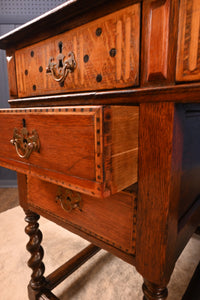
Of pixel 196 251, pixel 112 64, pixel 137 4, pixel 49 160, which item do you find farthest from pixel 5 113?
pixel 196 251

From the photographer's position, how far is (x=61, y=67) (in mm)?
617

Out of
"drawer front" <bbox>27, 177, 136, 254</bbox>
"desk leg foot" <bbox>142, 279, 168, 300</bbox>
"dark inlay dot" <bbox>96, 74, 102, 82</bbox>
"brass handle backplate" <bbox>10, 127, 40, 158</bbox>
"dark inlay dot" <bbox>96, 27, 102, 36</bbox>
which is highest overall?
"dark inlay dot" <bbox>96, 27, 102, 36</bbox>

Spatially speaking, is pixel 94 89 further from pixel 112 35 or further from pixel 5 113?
pixel 5 113

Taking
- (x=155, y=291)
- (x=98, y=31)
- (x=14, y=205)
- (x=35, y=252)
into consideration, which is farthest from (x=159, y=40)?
(x=14, y=205)

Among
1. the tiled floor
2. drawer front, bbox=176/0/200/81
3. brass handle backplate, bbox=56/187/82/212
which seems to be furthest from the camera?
the tiled floor

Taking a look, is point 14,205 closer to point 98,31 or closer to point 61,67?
point 61,67

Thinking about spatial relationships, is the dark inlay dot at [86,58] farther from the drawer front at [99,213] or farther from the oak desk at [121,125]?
the drawer front at [99,213]

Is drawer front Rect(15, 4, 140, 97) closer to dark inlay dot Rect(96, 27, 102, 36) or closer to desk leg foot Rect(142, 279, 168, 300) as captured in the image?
dark inlay dot Rect(96, 27, 102, 36)

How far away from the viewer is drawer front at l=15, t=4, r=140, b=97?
1.52 ft

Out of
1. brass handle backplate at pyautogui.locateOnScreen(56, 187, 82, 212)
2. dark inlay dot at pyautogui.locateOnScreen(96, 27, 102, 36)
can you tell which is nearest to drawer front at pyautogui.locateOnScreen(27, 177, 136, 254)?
brass handle backplate at pyautogui.locateOnScreen(56, 187, 82, 212)

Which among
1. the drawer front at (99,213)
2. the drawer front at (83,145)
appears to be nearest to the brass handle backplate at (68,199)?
the drawer front at (99,213)

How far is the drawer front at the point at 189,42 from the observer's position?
37cm

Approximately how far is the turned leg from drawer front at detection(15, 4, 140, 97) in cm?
52

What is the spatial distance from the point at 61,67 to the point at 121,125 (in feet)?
1.04
